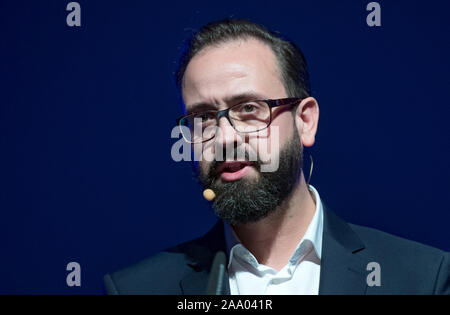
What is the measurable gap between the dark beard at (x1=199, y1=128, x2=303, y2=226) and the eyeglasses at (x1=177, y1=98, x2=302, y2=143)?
0.36ft

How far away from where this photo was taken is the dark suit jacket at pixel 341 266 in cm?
176

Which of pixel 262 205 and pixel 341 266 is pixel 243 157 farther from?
pixel 341 266

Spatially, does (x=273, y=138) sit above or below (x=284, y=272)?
above

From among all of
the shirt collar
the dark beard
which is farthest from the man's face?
the shirt collar

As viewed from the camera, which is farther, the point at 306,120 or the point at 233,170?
the point at 306,120

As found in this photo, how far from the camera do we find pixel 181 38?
2314mm

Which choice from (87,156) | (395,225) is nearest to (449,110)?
(395,225)

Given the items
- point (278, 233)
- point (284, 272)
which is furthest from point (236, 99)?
point (284, 272)

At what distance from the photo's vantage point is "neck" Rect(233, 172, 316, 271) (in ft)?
6.09

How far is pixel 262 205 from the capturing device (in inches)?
69.7

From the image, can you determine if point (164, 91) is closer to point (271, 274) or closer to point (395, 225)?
point (271, 274)

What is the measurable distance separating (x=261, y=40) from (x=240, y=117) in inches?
12.8

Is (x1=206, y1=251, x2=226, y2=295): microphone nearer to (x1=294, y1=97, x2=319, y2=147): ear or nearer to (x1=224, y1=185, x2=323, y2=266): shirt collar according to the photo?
(x1=224, y1=185, x2=323, y2=266): shirt collar
